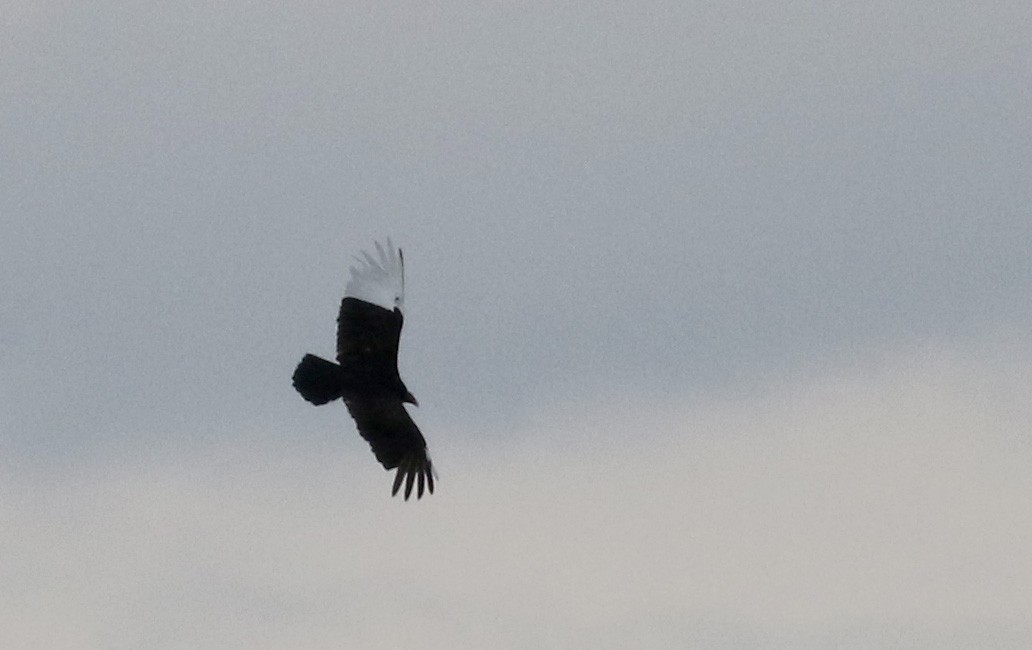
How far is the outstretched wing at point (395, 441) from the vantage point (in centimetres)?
3200

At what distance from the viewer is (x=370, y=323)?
32875 millimetres

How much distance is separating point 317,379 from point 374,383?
1.47 meters

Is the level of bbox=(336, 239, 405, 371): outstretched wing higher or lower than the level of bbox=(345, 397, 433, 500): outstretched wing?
higher

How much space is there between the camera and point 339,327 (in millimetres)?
33156

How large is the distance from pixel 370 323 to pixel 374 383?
1.28 m

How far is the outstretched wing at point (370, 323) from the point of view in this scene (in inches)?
1287

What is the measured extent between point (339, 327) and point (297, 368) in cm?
224

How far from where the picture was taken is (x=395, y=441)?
32.1 metres

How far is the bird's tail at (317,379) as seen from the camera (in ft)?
102

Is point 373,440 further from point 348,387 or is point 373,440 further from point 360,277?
point 360,277

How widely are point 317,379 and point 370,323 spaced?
2.14 m

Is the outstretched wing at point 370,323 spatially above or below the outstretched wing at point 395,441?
above

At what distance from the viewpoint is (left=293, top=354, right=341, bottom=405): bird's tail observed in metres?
31.0

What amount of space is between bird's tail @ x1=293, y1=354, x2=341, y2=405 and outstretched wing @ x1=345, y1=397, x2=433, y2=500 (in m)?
0.56
